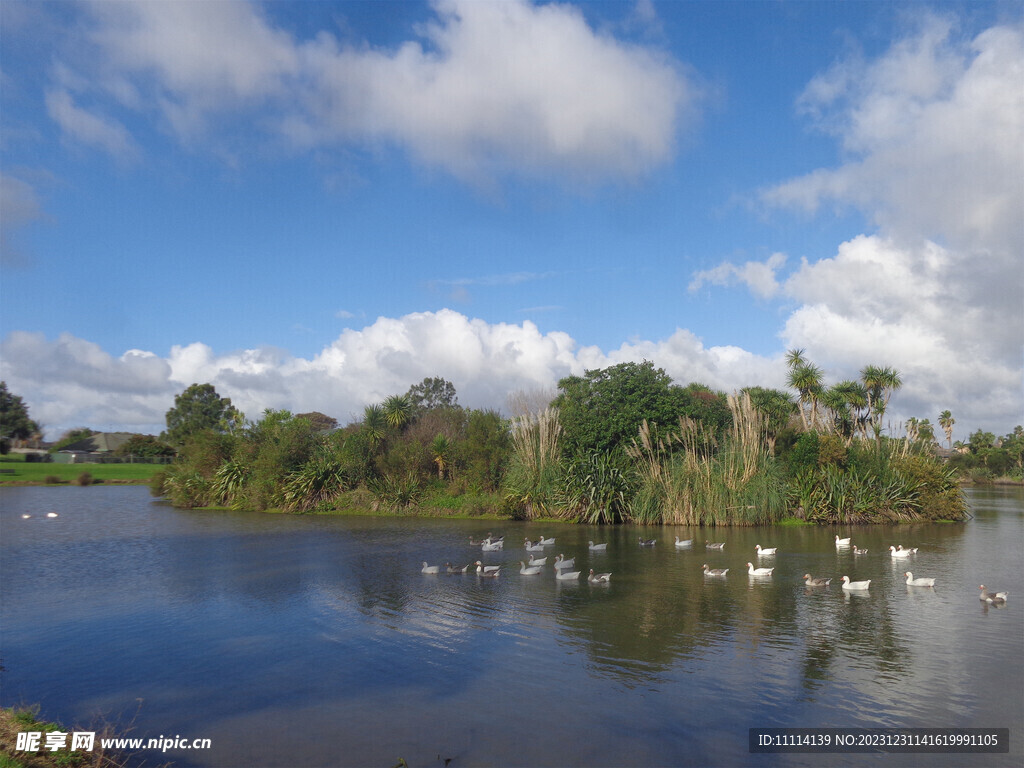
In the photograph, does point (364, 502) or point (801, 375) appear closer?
point (364, 502)

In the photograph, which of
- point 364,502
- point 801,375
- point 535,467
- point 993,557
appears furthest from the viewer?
point 801,375

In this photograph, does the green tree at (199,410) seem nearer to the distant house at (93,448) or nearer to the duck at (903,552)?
the distant house at (93,448)

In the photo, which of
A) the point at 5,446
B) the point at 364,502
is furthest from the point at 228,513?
the point at 5,446

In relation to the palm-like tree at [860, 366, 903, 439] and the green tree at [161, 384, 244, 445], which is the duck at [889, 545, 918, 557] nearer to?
the palm-like tree at [860, 366, 903, 439]

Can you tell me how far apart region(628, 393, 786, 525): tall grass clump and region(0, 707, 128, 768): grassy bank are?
24.2 m

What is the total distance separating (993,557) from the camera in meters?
19.7

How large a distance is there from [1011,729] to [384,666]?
27.3ft

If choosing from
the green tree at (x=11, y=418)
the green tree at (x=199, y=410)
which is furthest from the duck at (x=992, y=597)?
the green tree at (x=11, y=418)

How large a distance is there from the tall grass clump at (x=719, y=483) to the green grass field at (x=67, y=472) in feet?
152

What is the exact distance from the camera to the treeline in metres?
28.6

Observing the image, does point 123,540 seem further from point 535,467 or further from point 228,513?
point 535,467

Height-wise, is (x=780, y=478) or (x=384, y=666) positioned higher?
(x=780, y=478)

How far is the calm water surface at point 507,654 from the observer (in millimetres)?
7800

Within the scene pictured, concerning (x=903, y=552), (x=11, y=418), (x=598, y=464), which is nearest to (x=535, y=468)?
(x=598, y=464)
